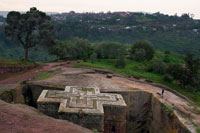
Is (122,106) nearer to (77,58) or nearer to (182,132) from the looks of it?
(182,132)

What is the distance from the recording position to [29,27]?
18750 mm

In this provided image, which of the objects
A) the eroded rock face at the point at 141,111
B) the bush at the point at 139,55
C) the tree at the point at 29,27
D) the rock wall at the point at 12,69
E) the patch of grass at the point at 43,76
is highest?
the tree at the point at 29,27

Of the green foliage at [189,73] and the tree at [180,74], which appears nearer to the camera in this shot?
the green foliage at [189,73]

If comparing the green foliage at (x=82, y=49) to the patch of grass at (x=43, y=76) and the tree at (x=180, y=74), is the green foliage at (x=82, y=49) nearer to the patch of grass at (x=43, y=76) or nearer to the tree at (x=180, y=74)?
Answer: the patch of grass at (x=43, y=76)

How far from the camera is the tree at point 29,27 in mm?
18156

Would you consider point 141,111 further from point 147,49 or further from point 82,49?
point 82,49

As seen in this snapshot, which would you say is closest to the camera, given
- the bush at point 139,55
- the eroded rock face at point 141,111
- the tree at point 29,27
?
the eroded rock face at point 141,111

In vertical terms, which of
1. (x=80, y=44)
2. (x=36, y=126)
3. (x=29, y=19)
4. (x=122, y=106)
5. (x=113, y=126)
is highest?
(x=29, y=19)

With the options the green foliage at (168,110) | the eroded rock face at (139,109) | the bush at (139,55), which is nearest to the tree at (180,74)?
the eroded rock face at (139,109)

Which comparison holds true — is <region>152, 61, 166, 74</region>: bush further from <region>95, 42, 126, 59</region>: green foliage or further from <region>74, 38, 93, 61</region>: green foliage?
<region>74, 38, 93, 61</region>: green foliage

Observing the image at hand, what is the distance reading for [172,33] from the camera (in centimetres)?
4441

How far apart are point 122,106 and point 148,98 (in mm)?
4079

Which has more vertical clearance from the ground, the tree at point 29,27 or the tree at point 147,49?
the tree at point 29,27

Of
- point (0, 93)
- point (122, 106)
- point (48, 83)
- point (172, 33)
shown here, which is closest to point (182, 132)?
point (122, 106)
